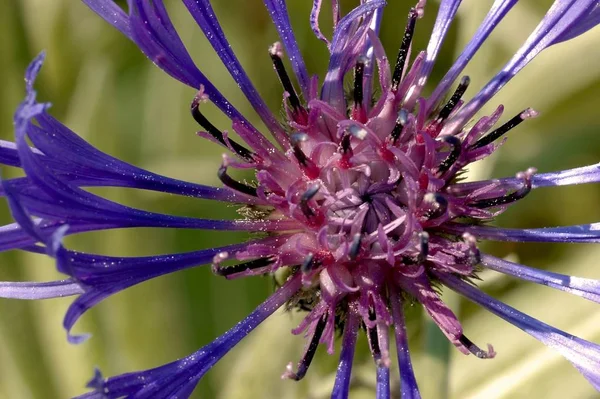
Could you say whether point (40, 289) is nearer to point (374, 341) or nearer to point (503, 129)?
point (374, 341)

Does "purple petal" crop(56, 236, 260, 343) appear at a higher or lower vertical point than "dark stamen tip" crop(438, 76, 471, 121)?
lower

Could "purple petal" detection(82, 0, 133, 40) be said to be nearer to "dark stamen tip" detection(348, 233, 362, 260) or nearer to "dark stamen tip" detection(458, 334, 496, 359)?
"dark stamen tip" detection(348, 233, 362, 260)

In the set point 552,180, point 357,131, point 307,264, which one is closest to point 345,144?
point 357,131

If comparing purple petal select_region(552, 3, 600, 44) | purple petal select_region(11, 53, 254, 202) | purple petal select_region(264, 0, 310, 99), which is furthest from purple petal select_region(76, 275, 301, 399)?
purple petal select_region(552, 3, 600, 44)

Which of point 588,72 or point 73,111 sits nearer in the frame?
point 73,111

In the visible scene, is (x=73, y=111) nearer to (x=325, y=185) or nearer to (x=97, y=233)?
(x=97, y=233)

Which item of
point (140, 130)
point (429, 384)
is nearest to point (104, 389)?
point (429, 384)

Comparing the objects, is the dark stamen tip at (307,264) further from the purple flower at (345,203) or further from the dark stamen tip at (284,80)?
the dark stamen tip at (284,80)
